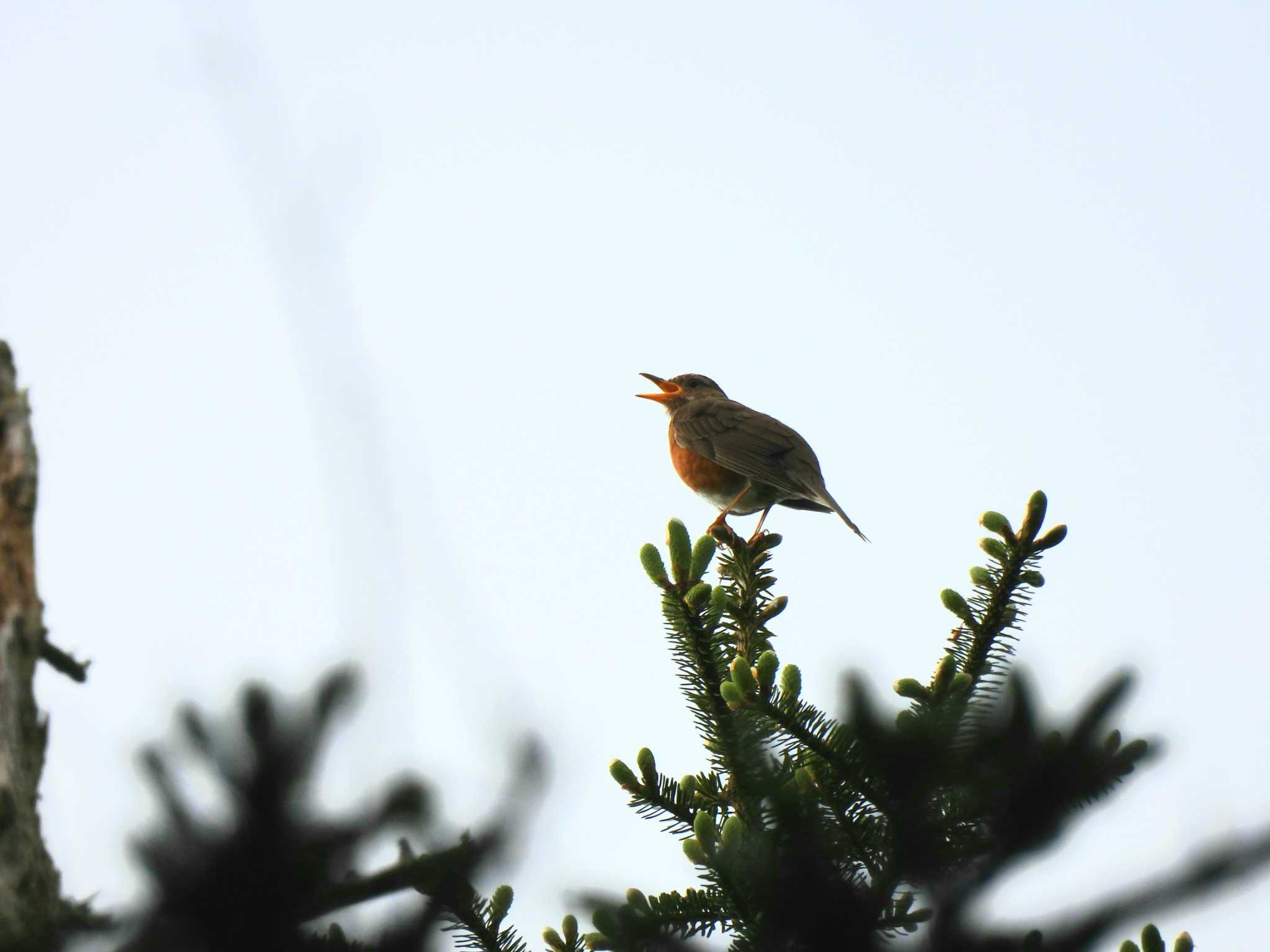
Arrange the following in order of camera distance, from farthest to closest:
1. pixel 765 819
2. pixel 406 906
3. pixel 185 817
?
pixel 765 819, pixel 406 906, pixel 185 817

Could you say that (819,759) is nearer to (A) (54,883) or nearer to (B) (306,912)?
(A) (54,883)

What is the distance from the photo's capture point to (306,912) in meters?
1.21

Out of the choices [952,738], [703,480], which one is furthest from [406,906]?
[703,480]

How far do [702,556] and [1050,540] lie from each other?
881 millimetres

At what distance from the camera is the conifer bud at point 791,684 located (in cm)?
288

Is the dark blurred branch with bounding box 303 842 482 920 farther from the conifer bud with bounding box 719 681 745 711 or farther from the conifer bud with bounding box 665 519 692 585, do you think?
the conifer bud with bounding box 665 519 692 585

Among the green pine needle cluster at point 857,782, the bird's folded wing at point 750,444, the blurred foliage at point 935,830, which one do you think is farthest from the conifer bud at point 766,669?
the bird's folded wing at point 750,444

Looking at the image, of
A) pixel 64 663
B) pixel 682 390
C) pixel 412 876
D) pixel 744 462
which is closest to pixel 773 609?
pixel 64 663

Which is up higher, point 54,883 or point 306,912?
point 54,883

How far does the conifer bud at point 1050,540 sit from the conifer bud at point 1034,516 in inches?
0.8

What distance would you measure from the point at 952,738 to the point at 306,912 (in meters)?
0.68

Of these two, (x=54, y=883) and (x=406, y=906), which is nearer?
(x=406, y=906)

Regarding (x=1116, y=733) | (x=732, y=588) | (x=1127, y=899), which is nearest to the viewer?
(x=1127, y=899)

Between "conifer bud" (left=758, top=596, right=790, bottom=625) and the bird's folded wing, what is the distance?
3.18 metres
